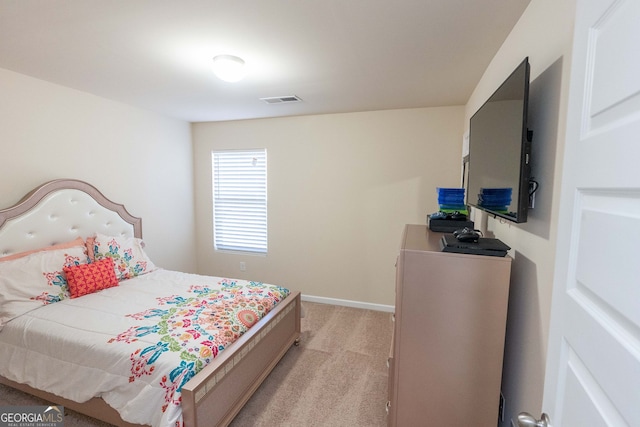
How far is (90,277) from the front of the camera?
246 cm

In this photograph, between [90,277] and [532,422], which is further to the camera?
[90,277]

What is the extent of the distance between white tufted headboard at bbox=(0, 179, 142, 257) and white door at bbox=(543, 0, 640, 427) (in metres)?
3.44

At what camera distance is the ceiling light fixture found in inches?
79.7

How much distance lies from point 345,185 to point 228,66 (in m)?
1.99

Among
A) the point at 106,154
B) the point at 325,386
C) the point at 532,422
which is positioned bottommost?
the point at 325,386

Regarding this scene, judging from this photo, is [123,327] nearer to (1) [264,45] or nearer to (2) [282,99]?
(1) [264,45]

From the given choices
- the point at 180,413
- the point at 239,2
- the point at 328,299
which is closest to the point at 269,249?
the point at 328,299

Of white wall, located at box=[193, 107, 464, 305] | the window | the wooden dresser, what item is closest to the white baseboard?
white wall, located at box=[193, 107, 464, 305]

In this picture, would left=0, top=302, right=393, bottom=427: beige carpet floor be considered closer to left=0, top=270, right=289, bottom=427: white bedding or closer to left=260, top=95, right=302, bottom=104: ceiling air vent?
left=0, top=270, right=289, bottom=427: white bedding

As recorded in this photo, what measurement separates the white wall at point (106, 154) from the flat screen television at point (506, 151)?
3520mm

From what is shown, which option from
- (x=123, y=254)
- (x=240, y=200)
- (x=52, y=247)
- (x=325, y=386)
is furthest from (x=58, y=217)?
(x=325, y=386)

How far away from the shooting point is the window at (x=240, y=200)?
4.07m

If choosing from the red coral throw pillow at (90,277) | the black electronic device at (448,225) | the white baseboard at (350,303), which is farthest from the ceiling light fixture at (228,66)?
the white baseboard at (350,303)

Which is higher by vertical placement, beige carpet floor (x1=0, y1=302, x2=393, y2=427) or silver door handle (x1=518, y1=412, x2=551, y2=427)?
silver door handle (x1=518, y1=412, x2=551, y2=427)
